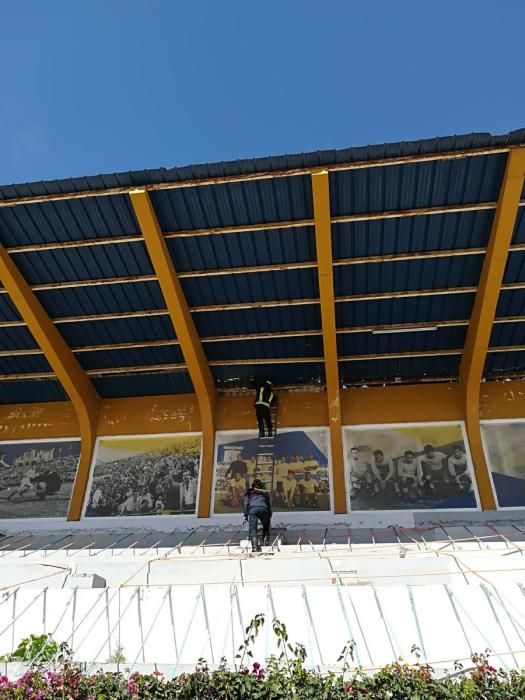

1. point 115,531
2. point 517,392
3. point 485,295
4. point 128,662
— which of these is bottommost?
point 128,662

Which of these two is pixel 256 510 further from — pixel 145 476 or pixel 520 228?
pixel 520 228

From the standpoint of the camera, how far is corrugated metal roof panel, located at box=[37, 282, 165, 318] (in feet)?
42.6

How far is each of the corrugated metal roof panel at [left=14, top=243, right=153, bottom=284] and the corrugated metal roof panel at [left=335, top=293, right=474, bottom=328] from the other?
5.36 metres

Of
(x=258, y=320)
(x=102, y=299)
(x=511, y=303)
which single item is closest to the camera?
(x=511, y=303)

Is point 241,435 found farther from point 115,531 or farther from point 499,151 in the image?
point 499,151

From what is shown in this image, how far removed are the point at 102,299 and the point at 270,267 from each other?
15.6ft

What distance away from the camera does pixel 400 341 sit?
14.0 m

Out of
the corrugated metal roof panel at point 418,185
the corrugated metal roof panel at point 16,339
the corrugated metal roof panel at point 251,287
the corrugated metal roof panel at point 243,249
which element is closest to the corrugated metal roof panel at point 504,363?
the corrugated metal roof panel at point 418,185

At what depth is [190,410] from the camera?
50.8ft

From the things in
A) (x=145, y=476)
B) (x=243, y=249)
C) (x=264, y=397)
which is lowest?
(x=145, y=476)

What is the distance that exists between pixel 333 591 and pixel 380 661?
1204mm

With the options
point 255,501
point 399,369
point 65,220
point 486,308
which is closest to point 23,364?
point 65,220

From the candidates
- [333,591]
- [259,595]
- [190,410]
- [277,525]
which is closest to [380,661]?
[333,591]

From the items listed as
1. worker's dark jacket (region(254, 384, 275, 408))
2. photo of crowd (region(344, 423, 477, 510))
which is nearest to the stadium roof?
worker's dark jacket (region(254, 384, 275, 408))
